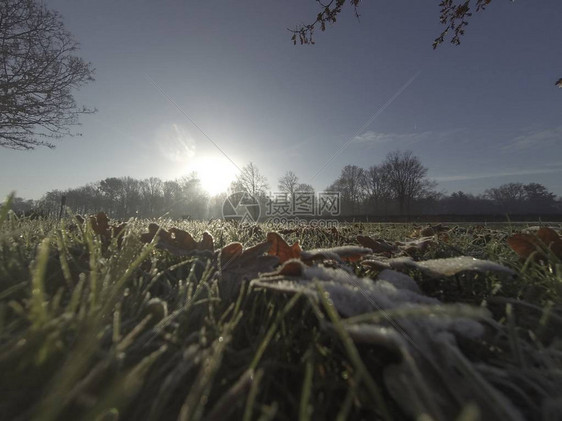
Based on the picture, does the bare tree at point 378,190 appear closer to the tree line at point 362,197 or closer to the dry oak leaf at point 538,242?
the tree line at point 362,197

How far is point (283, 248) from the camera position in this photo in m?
1.25

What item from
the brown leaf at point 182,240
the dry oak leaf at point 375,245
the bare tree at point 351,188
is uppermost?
the bare tree at point 351,188

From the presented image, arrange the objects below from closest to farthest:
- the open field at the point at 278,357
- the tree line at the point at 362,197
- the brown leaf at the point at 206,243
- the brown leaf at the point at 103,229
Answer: the open field at the point at 278,357 < the brown leaf at the point at 206,243 < the brown leaf at the point at 103,229 < the tree line at the point at 362,197

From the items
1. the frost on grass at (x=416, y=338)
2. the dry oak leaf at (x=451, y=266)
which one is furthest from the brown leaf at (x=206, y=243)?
the dry oak leaf at (x=451, y=266)

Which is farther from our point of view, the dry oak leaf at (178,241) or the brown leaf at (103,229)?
the brown leaf at (103,229)

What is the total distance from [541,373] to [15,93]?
16.6 meters

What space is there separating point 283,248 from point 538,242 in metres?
1.19

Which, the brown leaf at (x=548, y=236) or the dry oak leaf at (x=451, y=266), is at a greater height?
the brown leaf at (x=548, y=236)

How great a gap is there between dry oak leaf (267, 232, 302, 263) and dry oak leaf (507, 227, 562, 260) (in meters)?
1.04

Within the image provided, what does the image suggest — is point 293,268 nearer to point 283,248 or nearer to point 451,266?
point 283,248

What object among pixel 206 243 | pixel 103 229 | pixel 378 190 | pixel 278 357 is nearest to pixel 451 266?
pixel 278 357

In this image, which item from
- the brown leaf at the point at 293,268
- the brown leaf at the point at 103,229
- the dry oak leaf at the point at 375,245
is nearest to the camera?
the brown leaf at the point at 293,268

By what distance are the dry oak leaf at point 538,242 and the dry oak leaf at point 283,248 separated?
1036 mm

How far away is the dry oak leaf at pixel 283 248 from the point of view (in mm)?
1220
